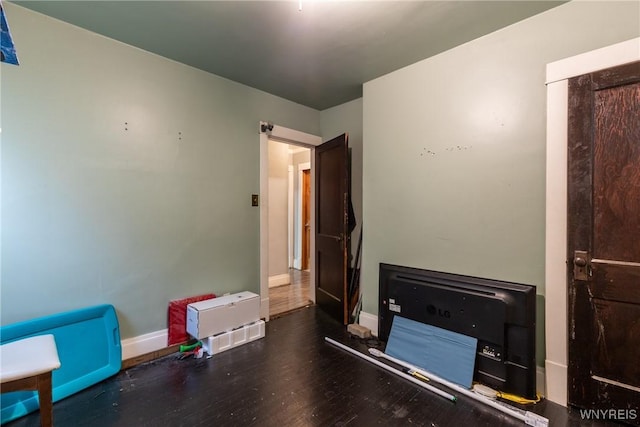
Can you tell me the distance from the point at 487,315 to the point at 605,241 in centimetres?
78

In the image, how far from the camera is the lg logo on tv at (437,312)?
210cm

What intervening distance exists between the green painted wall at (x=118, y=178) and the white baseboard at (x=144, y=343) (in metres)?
0.06

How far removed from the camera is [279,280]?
4.62 m

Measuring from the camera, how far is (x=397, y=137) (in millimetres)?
2576

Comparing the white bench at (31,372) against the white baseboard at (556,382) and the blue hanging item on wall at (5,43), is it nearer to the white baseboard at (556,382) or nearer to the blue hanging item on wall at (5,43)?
the blue hanging item on wall at (5,43)

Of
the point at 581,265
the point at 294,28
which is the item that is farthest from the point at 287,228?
the point at 581,265

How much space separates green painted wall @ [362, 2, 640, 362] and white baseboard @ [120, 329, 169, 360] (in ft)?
6.26

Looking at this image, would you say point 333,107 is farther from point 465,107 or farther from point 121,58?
point 121,58

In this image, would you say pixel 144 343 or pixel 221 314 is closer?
pixel 144 343

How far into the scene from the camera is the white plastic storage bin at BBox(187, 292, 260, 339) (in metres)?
2.31

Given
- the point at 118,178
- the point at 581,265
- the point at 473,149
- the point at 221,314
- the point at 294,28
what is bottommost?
the point at 221,314

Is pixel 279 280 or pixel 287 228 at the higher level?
pixel 287 228

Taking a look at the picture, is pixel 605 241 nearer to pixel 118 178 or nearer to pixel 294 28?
pixel 294 28

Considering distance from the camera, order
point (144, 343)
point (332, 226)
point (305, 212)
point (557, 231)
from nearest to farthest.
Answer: point (557, 231)
point (144, 343)
point (332, 226)
point (305, 212)
